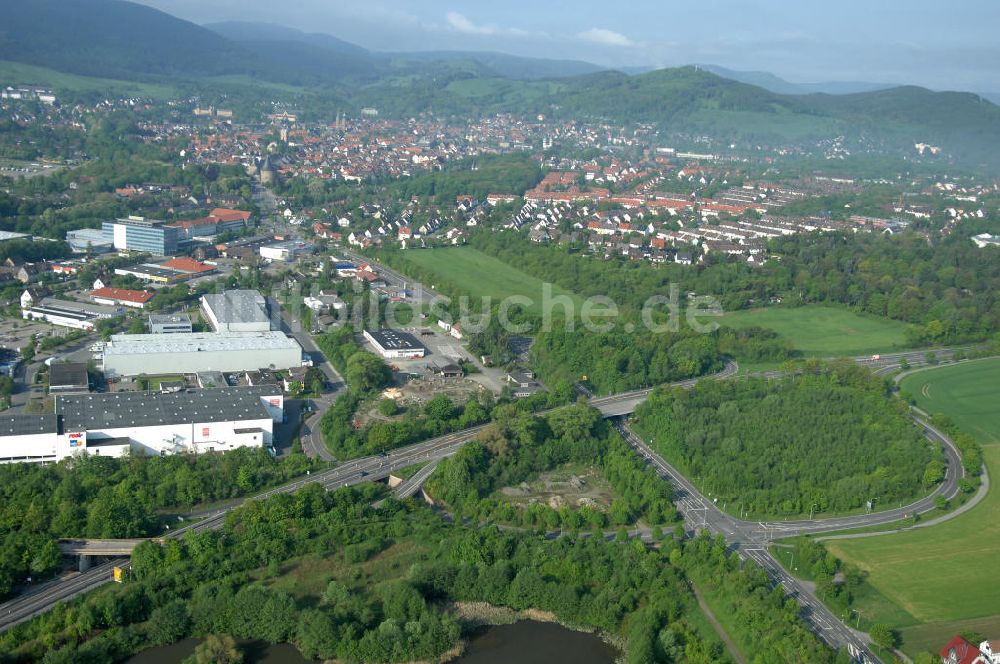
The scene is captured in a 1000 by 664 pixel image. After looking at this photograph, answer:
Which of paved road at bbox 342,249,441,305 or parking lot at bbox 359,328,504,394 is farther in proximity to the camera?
paved road at bbox 342,249,441,305

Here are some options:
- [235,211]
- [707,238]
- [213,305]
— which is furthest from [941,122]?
[213,305]

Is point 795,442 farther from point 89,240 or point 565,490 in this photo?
point 89,240

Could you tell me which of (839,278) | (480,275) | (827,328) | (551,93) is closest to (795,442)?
(827,328)

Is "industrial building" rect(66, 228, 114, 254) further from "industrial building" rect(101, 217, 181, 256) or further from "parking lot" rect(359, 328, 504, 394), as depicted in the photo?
"parking lot" rect(359, 328, 504, 394)

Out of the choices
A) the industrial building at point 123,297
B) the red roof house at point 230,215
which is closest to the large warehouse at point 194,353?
the industrial building at point 123,297

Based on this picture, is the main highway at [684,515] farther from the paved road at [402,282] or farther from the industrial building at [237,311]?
the paved road at [402,282]

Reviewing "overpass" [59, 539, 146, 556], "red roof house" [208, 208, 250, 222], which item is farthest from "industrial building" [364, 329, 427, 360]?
"red roof house" [208, 208, 250, 222]
